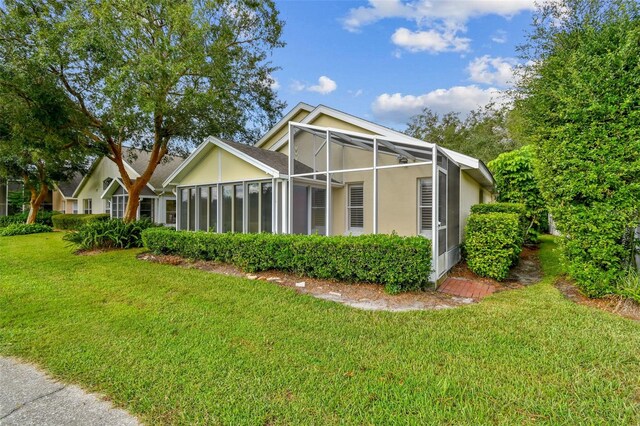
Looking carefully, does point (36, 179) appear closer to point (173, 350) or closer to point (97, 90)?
point (97, 90)

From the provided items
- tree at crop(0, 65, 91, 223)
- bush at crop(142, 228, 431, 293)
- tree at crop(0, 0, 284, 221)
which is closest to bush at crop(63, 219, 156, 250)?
tree at crop(0, 0, 284, 221)

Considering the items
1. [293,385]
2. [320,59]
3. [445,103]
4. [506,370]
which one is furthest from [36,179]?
[445,103]

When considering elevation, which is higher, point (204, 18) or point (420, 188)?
point (204, 18)

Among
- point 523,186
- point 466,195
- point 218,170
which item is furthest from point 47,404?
point 523,186

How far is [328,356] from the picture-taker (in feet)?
11.8

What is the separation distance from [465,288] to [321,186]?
5318 millimetres

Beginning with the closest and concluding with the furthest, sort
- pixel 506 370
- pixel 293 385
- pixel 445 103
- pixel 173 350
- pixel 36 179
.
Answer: pixel 293 385 < pixel 506 370 < pixel 173 350 < pixel 36 179 < pixel 445 103

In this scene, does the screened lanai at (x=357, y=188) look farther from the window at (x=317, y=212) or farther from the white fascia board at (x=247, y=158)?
the white fascia board at (x=247, y=158)

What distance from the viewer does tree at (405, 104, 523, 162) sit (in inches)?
1057

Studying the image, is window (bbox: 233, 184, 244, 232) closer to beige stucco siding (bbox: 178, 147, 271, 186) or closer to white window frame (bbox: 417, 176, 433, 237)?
beige stucco siding (bbox: 178, 147, 271, 186)

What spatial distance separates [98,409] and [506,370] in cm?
398

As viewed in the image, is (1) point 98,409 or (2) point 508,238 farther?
(2) point 508,238

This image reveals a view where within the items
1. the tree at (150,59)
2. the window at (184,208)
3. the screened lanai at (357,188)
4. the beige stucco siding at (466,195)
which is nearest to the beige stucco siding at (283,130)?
the tree at (150,59)

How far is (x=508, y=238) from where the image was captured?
7.17m
